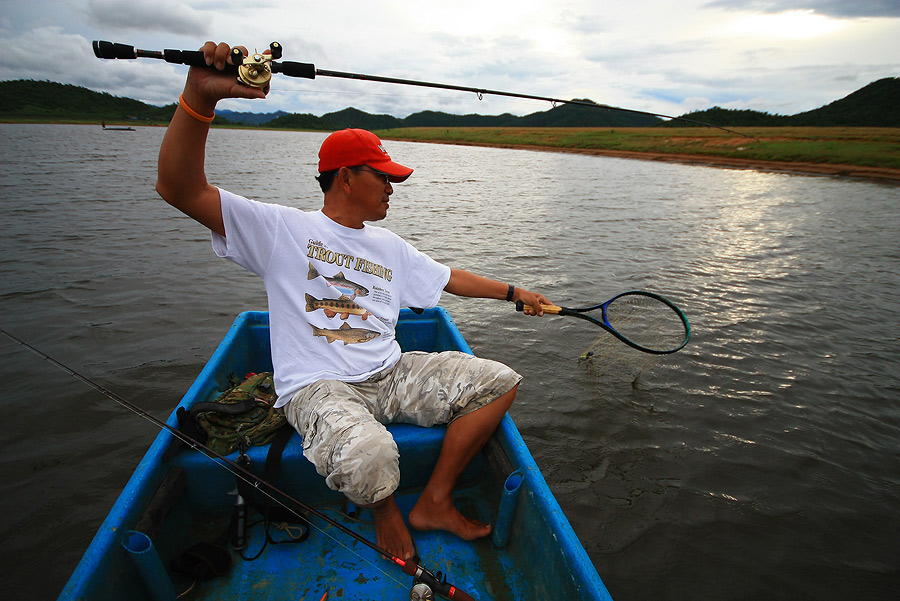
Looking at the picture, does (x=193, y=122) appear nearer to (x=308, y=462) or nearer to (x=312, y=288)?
(x=312, y=288)

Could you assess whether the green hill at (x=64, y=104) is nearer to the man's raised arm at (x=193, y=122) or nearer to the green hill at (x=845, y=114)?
the green hill at (x=845, y=114)

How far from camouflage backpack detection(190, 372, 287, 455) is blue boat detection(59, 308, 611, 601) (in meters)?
0.08

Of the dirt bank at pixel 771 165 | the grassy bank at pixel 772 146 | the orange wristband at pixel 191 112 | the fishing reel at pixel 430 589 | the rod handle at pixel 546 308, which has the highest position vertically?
the grassy bank at pixel 772 146

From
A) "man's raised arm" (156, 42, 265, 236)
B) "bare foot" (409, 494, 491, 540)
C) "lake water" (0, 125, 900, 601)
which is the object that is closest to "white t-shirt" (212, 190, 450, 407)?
"man's raised arm" (156, 42, 265, 236)

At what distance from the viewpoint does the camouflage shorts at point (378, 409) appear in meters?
2.14

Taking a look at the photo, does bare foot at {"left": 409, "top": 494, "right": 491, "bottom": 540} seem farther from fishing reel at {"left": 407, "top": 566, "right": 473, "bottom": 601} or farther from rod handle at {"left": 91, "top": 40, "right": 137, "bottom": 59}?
rod handle at {"left": 91, "top": 40, "right": 137, "bottom": 59}

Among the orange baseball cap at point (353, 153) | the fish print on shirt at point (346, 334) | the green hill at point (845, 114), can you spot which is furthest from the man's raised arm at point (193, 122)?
the green hill at point (845, 114)

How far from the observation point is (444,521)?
2.57m

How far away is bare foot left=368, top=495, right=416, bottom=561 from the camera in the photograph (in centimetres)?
234

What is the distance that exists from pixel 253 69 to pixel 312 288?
44.7 inches

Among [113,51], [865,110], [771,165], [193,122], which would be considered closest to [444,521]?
[193,122]

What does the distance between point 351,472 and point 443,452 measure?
0.71 meters

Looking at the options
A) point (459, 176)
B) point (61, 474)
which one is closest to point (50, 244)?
point (61, 474)

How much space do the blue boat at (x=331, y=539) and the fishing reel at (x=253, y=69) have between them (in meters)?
1.87
